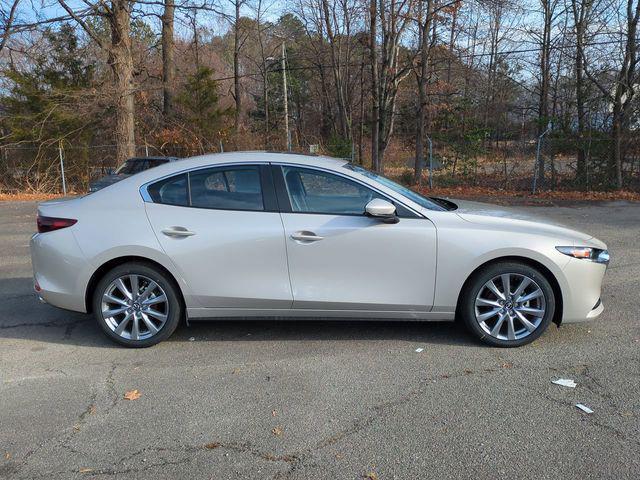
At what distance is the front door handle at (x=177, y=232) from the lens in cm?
423

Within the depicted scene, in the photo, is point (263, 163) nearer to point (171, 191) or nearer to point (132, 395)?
point (171, 191)

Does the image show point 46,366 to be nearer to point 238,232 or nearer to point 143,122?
point 238,232

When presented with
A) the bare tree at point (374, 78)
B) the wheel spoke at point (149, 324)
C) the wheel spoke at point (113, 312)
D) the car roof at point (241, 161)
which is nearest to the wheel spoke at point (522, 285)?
the car roof at point (241, 161)

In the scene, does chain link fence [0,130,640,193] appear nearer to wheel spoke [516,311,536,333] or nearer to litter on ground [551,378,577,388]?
wheel spoke [516,311,536,333]

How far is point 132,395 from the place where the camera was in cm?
361

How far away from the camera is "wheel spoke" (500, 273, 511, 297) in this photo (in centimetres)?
418

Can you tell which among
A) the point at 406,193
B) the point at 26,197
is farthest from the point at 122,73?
the point at 406,193

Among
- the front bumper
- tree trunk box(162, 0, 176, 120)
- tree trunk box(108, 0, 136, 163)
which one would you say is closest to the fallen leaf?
the front bumper

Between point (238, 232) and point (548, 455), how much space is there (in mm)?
2628

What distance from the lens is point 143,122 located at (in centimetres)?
2292

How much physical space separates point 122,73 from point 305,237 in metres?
17.2

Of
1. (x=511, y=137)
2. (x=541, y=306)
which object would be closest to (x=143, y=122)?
(x=511, y=137)

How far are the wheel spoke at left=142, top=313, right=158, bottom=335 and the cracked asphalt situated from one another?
0.16m

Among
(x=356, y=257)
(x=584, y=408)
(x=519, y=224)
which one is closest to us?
(x=584, y=408)
